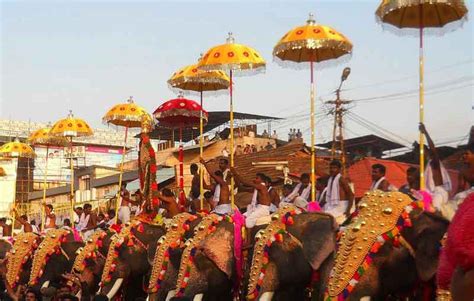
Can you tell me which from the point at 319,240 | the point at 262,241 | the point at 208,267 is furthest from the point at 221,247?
the point at 319,240

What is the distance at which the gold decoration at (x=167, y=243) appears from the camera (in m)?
10.4

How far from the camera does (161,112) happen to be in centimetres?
1516

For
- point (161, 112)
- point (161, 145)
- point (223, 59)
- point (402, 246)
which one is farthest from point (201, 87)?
point (161, 145)

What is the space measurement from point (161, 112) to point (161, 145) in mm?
23000

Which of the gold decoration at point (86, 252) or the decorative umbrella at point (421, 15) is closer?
the decorative umbrella at point (421, 15)

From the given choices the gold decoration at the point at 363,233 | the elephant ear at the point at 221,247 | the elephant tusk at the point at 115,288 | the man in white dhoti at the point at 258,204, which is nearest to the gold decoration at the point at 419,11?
the gold decoration at the point at 363,233

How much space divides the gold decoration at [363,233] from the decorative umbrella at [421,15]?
3.50 feet

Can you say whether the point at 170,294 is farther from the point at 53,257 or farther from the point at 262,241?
the point at 53,257

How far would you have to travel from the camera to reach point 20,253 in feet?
46.0

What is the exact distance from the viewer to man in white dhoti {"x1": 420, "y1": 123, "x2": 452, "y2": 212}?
7344 mm

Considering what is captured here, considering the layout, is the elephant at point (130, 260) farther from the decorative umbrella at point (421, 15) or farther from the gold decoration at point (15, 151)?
the gold decoration at point (15, 151)

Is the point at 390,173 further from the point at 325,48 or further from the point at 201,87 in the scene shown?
the point at 201,87

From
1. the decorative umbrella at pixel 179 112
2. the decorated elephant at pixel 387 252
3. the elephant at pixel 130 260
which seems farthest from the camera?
the decorative umbrella at pixel 179 112

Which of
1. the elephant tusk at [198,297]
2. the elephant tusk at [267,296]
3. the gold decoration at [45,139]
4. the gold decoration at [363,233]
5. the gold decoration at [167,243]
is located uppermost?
the gold decoration at [45,139]
